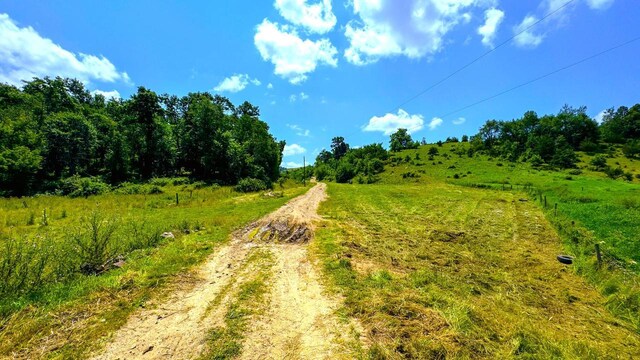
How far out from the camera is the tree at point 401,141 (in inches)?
4245

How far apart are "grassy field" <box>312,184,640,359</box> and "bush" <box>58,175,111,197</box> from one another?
35.6m

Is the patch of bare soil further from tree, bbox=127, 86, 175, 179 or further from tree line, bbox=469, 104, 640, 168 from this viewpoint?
tree line, bbox=469, 104, 640, 168

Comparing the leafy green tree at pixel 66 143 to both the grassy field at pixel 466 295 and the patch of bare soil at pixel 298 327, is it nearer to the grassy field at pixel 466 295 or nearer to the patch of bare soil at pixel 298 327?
the grassy field at pixel 466 295

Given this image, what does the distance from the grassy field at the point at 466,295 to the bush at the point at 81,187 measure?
117ft

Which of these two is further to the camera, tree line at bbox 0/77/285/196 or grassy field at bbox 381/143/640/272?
tree line at bbox 0/77/285/196

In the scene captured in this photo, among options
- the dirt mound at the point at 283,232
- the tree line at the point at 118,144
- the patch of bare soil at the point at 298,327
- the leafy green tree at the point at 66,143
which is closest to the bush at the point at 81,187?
the tree line at the point at 118,144

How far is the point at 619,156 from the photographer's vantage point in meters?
69.6

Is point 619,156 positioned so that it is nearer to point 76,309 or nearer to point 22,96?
point 76,309

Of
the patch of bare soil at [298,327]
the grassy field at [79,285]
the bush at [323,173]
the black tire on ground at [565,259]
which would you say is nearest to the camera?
the patch of bare soil at [298,327]

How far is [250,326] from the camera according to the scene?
20.5 ft

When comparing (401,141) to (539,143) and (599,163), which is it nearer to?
(539,143)

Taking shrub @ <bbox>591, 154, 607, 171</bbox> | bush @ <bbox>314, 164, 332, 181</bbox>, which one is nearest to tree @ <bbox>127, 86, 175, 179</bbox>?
bush @ <bbox>314, 164, 332, 181</bbox>

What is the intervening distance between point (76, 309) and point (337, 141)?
146 m

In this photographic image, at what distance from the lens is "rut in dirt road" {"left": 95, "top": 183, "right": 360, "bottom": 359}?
5465mm
